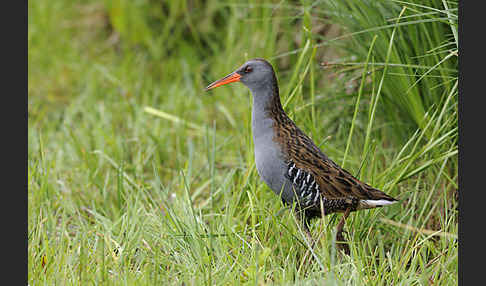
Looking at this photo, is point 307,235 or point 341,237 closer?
point 307,235

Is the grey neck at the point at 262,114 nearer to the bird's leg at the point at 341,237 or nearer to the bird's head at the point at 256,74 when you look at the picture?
the bird's head at the point at 256,74

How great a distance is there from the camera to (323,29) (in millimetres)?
4629

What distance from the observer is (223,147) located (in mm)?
4523

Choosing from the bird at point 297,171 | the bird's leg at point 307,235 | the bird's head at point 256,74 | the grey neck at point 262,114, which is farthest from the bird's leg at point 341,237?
the bird's head at point 256,74

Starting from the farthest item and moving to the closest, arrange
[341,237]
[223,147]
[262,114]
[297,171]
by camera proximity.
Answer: [223,147] < [341,237] < [262,114] < [297,171]

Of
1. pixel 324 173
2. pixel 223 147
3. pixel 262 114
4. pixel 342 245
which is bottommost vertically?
pixel 342 245

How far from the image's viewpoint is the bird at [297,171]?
2945 mm

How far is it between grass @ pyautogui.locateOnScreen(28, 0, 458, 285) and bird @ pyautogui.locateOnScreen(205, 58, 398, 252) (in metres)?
0.11

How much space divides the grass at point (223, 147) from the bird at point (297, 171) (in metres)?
0.11

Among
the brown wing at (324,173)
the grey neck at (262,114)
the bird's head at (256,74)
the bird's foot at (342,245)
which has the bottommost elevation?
the bird's foot at (342,245)

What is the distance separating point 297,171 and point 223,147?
1616 mm

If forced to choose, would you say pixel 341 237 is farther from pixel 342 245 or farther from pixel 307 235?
pixel 307 235

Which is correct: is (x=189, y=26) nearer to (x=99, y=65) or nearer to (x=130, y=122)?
(x=99, y=65)

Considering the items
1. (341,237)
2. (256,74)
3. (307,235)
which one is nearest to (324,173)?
(307,235)
